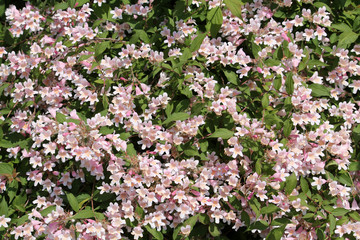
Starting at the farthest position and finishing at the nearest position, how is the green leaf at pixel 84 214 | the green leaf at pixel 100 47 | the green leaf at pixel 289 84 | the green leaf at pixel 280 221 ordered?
the green leaf at pixel 100 47, the green leaf at pixel 289 84, the green leaf at pixel 280 221, the green leaf at pixel 84 214

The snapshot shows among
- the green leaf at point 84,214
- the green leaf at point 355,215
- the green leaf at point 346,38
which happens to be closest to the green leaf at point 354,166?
the green leaf at point 355,215

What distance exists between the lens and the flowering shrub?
2.41 meters

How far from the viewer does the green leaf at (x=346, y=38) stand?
2.77 meters

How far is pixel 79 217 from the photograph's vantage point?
7.50 ft

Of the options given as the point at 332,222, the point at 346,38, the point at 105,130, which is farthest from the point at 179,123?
the point at 346,38

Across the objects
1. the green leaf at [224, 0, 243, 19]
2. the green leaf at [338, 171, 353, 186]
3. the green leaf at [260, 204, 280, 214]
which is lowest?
the green leaf at [338, 171, 353, 186]

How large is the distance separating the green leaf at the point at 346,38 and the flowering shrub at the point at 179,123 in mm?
10

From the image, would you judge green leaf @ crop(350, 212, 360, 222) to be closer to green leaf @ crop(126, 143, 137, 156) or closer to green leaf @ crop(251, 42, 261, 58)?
green leaf @ crop(251, 42, 261, 58)

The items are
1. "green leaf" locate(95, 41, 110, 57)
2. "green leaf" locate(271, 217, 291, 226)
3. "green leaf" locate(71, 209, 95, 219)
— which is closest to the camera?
"green leaf" locate(71, 209, 95, 219)

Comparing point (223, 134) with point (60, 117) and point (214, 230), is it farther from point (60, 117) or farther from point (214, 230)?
point (60, 117)

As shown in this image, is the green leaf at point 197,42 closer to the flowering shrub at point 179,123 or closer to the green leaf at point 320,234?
the flowering shrub at point 179,123

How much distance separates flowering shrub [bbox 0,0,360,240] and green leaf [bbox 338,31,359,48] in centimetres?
1

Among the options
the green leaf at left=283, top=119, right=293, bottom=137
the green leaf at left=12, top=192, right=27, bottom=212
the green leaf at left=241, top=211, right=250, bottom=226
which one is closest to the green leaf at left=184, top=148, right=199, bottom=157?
the green leaf at left=241, top=211, right=250, bottom=226

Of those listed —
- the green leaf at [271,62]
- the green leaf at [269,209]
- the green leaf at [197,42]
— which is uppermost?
the green leaf at [197,42]
